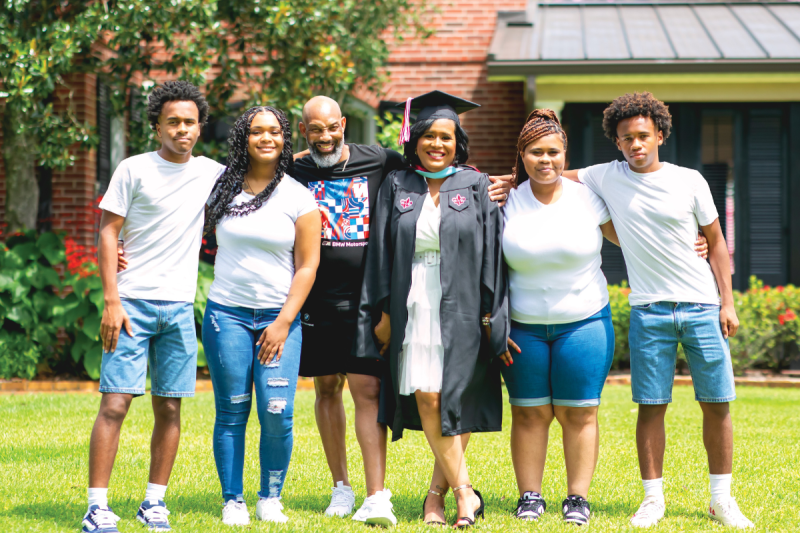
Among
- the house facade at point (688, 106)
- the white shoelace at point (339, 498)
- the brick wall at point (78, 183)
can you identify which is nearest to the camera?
the white shoelace at point (339, 498)

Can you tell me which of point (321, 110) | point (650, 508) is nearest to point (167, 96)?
point (321, 110)

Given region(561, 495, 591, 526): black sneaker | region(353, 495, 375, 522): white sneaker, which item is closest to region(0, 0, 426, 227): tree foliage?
region(353, 495, 375, 522): white sneaker

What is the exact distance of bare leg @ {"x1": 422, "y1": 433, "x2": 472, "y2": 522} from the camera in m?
3.77

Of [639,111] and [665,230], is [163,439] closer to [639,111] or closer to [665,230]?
[665,230]

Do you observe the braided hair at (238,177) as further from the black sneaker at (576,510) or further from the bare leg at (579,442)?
the black sneaker at (576,510)

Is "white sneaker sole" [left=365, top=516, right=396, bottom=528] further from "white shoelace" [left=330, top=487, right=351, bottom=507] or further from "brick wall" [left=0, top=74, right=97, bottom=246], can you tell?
"brick wall" [left=0, top=74, right=97, bottom=246]

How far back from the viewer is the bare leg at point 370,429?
3.84 meters

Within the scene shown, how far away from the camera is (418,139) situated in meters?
3.88

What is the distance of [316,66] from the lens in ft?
28.6

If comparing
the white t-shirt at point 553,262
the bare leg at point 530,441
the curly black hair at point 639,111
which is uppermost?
the curly black hair at point 639,111

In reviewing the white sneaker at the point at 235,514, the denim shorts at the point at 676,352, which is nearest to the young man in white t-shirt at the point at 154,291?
the white sneaker at the point at 235,514

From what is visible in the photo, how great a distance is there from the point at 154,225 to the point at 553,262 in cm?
183

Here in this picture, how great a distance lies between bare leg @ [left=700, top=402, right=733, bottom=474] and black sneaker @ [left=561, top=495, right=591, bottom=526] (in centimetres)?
67

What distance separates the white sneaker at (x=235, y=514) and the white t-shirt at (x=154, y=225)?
3.20 feet
